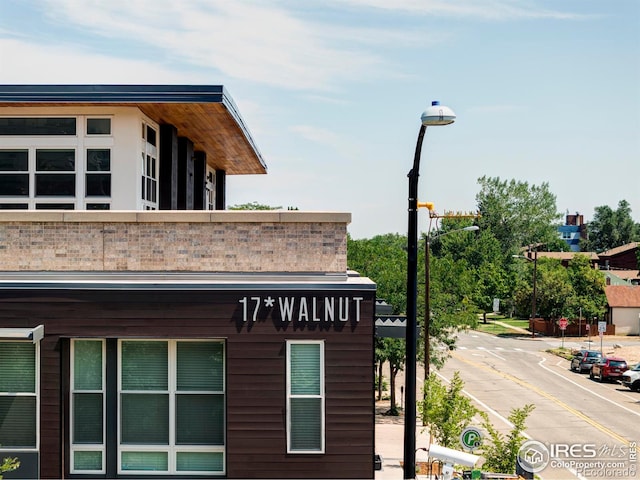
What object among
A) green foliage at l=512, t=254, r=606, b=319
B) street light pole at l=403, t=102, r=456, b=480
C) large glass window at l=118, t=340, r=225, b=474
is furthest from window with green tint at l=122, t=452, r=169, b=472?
green foliage at l=512, t=254, r=606, b=319

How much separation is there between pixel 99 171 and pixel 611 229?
14894 centimetres

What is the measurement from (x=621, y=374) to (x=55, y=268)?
3776 cm

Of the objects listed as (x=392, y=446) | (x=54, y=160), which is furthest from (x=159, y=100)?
(x=392, y=446)

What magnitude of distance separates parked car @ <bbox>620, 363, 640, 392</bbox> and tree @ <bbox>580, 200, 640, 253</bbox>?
112 metres

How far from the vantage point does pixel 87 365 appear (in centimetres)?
1110

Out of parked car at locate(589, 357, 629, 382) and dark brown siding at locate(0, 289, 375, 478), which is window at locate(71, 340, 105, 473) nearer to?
dark brown siding at locate(0, 289, 375, 478)

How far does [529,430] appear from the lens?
28141 mm

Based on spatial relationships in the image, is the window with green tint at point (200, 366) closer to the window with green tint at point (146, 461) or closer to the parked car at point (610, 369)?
the window with green tint at point (146, 461)

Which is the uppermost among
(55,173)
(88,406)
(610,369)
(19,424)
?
(55,173)

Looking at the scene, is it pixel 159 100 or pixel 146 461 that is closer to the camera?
pixel 146 461

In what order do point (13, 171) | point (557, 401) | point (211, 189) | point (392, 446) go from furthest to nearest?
point (557, 401) → point (211, 189) → point (392, 446) → point (13, 171)

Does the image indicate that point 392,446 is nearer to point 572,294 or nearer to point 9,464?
point 9,464

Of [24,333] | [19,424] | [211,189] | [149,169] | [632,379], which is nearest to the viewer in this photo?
[24,333]

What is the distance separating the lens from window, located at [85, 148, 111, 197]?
14.2 metres
